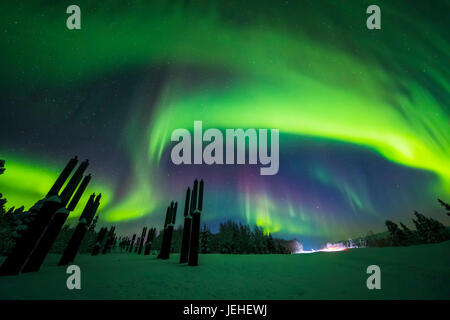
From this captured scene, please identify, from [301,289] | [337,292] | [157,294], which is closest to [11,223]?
[157,294]

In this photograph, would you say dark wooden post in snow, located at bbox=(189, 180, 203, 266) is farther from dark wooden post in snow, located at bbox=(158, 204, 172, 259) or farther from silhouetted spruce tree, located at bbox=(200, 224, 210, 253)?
silhouetted spruce tree, located at bbox=(200, 224, 210, 253)

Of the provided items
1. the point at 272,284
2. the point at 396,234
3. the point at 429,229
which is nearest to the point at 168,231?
the point at 272,284

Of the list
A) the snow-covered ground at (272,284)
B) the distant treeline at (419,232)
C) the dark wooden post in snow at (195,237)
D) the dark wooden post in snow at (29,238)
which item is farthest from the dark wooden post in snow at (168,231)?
the distant treeline at (419,232)

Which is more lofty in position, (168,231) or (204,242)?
(204,242)

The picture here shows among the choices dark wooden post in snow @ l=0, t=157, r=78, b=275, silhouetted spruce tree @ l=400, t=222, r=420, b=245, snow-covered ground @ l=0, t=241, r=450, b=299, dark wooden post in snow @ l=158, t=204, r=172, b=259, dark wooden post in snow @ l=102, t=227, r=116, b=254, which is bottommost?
snow-covered ground @ l=0, t=241, r=450, b=299

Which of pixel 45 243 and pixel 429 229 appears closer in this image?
pixel 45 243

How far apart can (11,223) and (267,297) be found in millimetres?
17598

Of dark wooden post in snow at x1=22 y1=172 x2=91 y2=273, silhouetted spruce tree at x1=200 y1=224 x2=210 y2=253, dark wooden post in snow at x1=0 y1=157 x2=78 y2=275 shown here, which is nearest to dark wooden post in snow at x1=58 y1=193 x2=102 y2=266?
dark wooden post in snow at x1=22 y1=172 x2=91 y2=273

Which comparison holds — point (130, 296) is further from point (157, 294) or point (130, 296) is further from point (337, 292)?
point (337, 292)

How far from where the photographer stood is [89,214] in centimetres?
1477

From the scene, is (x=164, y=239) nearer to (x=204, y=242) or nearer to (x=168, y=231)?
(x=168, y=231)

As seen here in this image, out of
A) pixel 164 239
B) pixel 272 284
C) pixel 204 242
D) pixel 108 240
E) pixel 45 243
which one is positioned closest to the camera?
pixel 272 284

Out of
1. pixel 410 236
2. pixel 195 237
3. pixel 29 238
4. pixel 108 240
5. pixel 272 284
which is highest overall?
pixel 410 236
